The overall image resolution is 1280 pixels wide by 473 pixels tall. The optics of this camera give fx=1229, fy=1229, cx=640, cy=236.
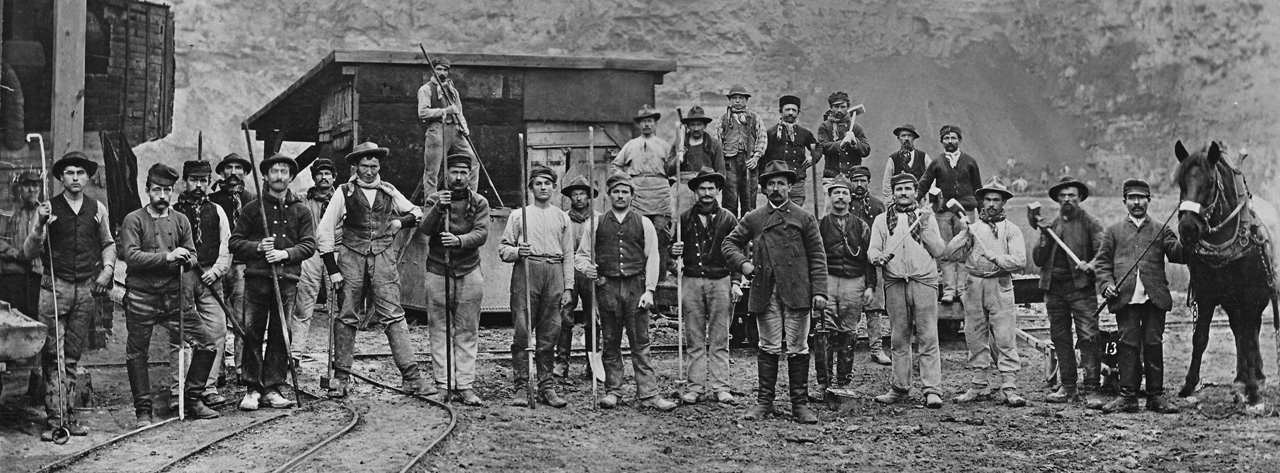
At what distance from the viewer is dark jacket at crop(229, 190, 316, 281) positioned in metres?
9.65

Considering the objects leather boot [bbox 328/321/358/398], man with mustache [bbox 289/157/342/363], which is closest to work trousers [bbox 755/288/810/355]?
leather boot [bbox 328/321/358/398]

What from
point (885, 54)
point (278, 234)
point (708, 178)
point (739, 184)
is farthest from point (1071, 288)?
point (885, 54)

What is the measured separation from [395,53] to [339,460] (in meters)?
11.1

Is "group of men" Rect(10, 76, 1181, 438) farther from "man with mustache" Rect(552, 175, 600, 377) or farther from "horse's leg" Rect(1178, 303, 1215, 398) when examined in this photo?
"horse's leg" Rect(1178, 303, 1215, 398)

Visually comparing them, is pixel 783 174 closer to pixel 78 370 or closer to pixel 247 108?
pixel 78 370

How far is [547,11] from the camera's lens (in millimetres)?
49000

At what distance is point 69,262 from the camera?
8.93 m

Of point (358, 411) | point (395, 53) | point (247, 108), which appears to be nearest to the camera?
point (358, 411)

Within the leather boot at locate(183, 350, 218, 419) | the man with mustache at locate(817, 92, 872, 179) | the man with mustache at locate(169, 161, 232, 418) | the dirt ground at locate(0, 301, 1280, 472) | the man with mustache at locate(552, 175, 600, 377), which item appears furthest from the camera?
the man with mustache at locate(817, 92, 872, 179)

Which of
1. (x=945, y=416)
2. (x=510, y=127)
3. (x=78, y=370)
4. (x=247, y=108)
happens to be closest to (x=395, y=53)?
(x=510, y=127)

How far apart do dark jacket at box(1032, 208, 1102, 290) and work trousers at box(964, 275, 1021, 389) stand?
1.11 ft

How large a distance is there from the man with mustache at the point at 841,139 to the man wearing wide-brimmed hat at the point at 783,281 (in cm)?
477

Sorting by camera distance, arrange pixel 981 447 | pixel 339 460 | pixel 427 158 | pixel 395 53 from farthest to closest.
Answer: pixel 395 53
pixel 427 158
pixel 981 447
pixel 339 460

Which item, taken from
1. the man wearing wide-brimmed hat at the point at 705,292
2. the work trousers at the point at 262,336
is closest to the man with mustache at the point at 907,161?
the man wearing wide-brimmed hat at the point at 705,292
